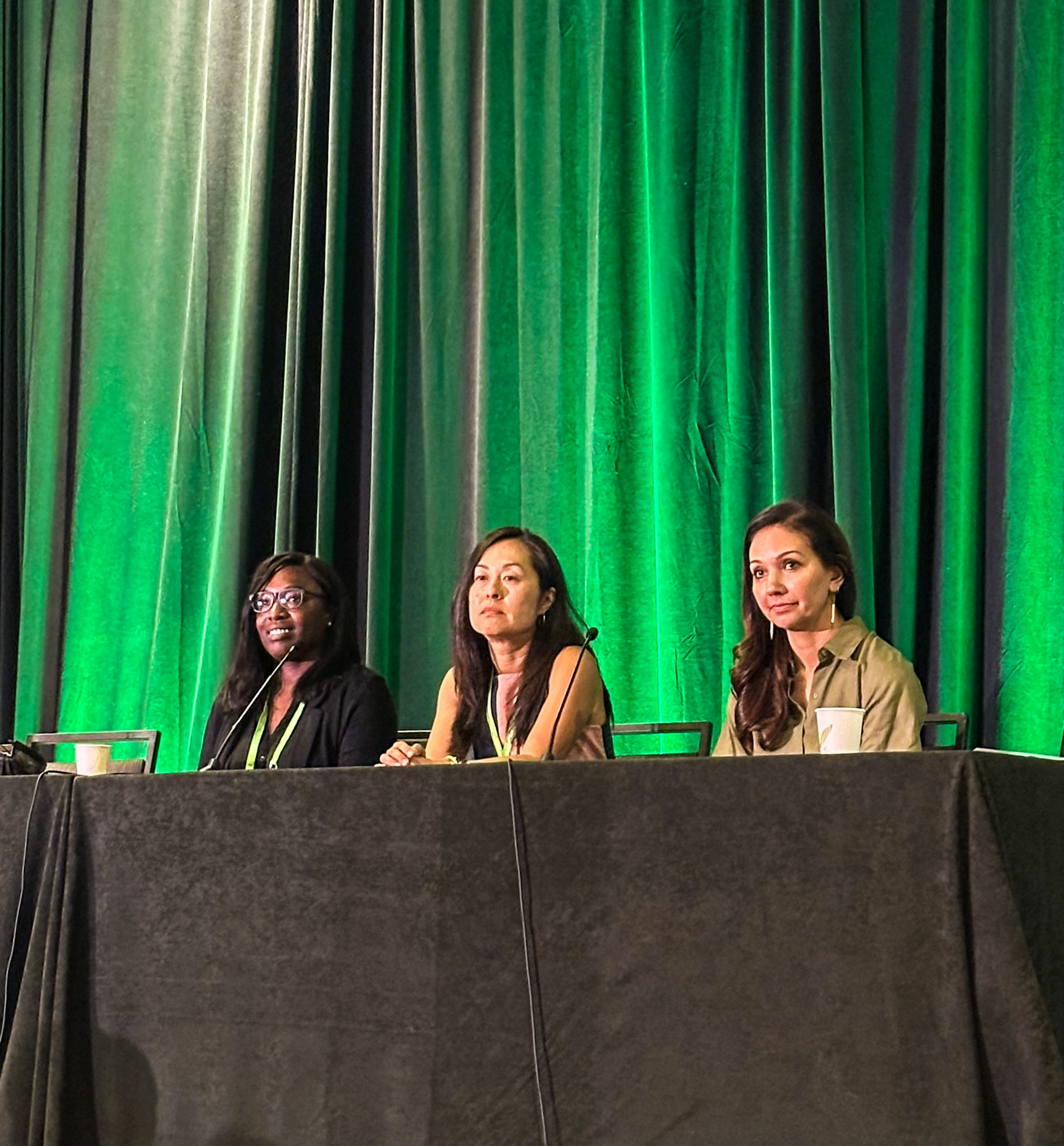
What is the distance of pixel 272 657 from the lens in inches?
114

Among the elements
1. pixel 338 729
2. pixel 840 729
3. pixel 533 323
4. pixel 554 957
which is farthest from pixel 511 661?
pixel 533 323

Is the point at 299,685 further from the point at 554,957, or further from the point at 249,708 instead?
the point at 554,957

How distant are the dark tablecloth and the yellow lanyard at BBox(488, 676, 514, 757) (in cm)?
70

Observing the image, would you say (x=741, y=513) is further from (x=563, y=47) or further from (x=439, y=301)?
(x=563, y=47)

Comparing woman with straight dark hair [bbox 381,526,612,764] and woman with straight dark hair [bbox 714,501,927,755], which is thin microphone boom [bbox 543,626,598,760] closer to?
woman with straight dark hair [bbox 381,526,612,764]

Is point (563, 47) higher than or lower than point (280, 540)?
higher

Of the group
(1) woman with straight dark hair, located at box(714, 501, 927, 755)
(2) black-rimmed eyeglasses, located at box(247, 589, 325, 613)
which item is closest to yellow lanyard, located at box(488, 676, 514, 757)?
(1) woman with straight dark hair, located at box(714, 501, 927, 755)

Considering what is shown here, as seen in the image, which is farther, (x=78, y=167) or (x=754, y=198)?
(x=78, y=167)

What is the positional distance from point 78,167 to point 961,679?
2968 millimetres

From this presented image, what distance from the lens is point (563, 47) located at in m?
3.79

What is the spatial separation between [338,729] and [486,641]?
1.12 feet

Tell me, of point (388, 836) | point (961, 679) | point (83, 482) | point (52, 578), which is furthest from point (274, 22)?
point (388, 836)

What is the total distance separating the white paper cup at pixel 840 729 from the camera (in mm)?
1841

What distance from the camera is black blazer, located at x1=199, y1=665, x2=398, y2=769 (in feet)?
8.89
